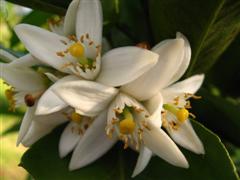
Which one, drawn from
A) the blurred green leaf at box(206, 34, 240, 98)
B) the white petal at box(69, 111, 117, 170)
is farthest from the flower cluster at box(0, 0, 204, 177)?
the blurred green leaf at box(206, 34, 240, 98)

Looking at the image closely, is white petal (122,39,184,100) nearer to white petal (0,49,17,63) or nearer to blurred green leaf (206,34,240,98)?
white petal (0,49,17,63)

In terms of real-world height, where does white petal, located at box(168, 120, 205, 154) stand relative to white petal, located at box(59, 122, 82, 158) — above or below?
above

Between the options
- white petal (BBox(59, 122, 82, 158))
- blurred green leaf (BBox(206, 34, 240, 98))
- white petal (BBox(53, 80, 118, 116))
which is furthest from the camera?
blurred green leaf (BBox(206, 34, 240, 98))

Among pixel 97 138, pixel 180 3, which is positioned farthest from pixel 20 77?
pixel 180 3

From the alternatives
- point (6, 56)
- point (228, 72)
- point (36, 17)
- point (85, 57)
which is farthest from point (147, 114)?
point (36, 17)

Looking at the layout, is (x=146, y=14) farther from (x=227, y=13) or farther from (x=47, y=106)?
(x=47, y=106)

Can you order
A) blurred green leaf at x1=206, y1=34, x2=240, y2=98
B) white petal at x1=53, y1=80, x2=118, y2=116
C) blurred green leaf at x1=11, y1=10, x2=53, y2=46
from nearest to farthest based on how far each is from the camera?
white petal at x1=53, y1=80, x2=118, y2=116
blurred green leaf at x1=206, y1=34, x2=240, y2=98
blurred green leaf at x1=11, y1=10, x2=53, y2=46

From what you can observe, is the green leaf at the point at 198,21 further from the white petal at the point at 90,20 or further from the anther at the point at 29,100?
the anther at the point at 29,100
